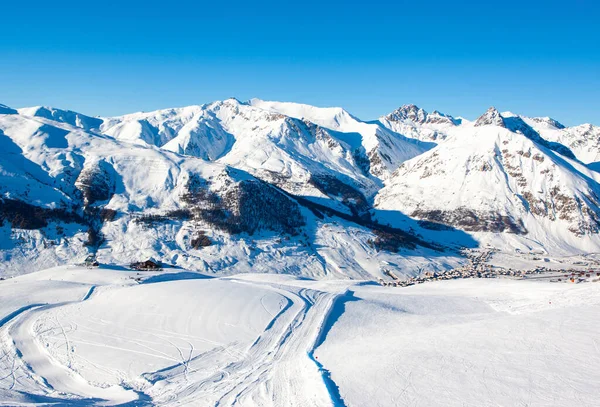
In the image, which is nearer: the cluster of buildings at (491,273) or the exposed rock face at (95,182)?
the cluster of buildings at (491,273)

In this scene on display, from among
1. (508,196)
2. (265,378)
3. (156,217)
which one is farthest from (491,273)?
(508,196)

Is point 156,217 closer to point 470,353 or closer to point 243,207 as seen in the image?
point 243,207

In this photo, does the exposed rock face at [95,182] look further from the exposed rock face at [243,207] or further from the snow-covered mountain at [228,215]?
the exposed rock face at [243,207]

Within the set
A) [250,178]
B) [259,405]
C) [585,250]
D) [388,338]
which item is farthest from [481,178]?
[259,405]

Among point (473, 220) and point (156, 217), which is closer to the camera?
point (156, 217)

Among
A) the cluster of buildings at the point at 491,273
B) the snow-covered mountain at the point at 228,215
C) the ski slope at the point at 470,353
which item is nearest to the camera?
the ski slope at the point at 470,353

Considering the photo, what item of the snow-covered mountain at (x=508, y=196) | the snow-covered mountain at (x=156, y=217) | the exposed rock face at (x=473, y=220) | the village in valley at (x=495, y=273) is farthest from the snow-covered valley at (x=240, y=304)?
the snow-covered mountain at (x=508, y=196)

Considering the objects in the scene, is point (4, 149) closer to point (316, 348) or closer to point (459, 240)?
point (316, 348)

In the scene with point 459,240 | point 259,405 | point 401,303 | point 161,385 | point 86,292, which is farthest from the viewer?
point 459,240

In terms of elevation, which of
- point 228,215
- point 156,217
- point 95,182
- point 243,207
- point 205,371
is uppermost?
point 95,182
